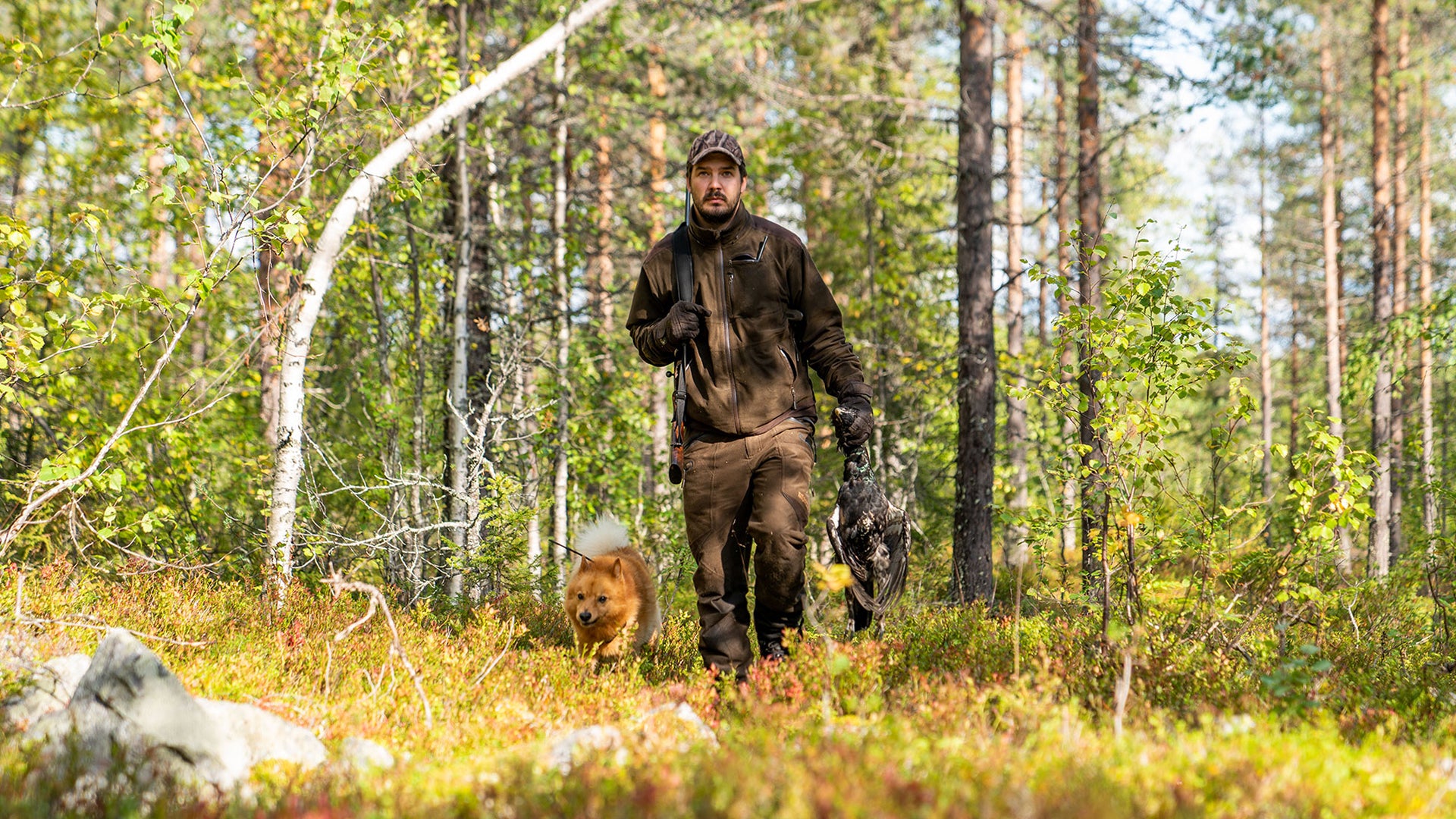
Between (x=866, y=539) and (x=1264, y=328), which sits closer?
(x=866, y=539)

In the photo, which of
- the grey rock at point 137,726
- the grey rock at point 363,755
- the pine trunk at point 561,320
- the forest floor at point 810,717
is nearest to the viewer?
the forest floor at point 810,717

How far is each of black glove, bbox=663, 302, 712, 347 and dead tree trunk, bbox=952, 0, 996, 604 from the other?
519 centimetres

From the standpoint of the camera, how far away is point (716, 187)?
5086mm

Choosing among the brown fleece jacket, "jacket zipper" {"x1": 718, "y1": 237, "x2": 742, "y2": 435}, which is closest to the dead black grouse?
the brown fleece jacket

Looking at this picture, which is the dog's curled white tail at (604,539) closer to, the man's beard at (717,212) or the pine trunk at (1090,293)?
the man's beard at (717,212)

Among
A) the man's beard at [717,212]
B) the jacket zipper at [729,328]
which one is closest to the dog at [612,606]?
the jacket zipper at [729,328]

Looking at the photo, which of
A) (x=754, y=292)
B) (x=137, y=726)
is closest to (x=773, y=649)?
(x=754, y=292)

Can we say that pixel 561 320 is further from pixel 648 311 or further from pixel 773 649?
pixel 773 649

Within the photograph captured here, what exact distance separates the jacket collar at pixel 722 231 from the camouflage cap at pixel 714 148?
0.80ft

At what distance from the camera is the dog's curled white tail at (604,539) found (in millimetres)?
7125

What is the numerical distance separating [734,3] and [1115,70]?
15.2 ft

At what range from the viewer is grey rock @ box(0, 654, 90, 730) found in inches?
149

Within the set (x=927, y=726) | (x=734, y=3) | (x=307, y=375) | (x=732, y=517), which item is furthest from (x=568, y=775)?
(x=734, y=3)

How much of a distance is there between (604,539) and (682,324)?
2704 millimetres
